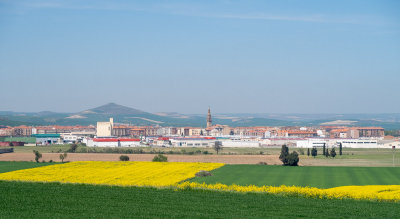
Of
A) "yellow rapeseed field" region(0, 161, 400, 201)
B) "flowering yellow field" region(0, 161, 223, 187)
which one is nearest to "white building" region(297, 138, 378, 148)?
"yellow rapeseed field" region(0, 161, 400, 201)

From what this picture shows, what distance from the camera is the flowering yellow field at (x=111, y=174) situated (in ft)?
111

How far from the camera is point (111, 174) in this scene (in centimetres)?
3906

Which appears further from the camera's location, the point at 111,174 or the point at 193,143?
the point at 193,143

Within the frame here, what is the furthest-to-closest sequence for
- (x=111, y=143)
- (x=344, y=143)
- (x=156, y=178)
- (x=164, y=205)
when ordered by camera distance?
(x=111, y=143)
(x=344, y=143)
(x=156, y=178)
(x=164, y=205)

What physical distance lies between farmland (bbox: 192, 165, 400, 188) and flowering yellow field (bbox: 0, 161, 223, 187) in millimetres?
2297

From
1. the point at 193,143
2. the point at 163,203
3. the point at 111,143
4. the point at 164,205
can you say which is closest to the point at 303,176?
the point at 163,203

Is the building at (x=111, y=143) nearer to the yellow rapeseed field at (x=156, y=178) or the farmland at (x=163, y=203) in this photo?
the yellow rapeseed field at (x=156, y=178)

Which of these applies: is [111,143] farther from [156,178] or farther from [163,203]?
[163,203]

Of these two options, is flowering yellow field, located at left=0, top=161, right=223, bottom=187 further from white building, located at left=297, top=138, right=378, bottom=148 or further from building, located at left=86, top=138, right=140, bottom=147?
white building, located at left=297, top=138, right=378, bottom=148

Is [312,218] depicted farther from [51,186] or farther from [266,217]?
[51,186]

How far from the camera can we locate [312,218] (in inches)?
802

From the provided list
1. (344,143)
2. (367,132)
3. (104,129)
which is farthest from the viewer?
(367,132)

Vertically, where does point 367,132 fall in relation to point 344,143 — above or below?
above

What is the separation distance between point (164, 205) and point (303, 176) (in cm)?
2154
